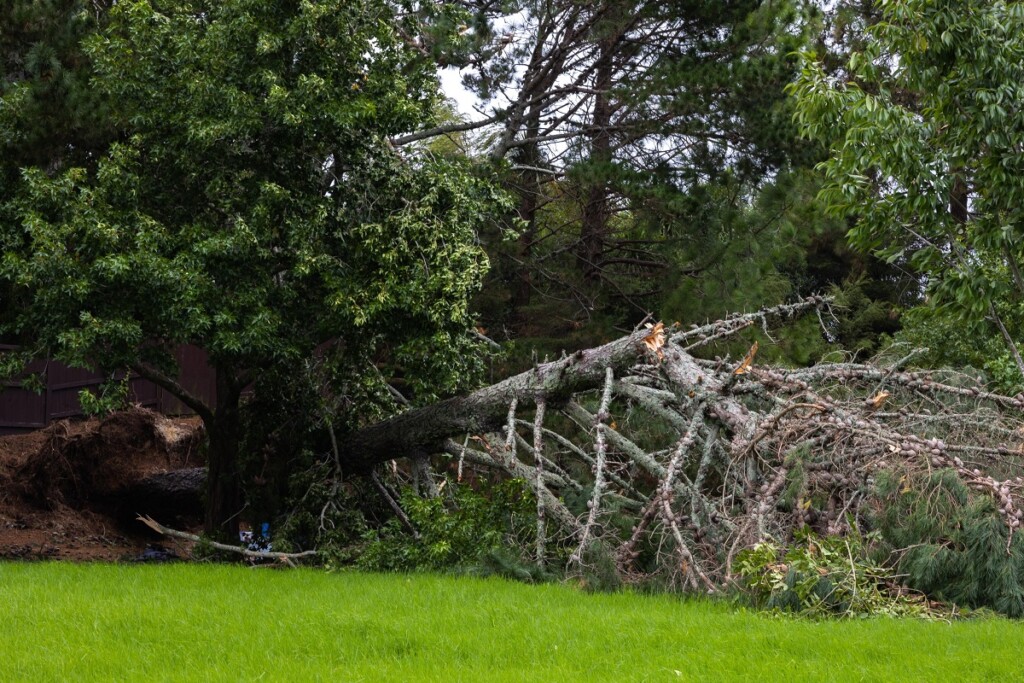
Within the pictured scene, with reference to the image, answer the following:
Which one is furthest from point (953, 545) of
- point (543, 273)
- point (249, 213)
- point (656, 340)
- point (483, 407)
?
point (543, 273)

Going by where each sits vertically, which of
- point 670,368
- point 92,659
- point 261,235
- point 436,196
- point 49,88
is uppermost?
point 49,88

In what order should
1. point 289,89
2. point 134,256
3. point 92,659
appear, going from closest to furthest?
1. point 92,659
2. point 134,256
3. point 289,89

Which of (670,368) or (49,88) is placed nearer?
(670,368)

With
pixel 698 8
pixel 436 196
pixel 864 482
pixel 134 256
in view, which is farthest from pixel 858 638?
pixel 698 8

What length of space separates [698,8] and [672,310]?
4549 millimetres

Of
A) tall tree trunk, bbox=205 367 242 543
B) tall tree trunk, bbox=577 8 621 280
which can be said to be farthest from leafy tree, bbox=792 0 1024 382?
tall tree trunk, bbox=205 367 242 543

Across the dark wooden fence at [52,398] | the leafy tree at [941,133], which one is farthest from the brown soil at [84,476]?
the leafy tree at [941,133]

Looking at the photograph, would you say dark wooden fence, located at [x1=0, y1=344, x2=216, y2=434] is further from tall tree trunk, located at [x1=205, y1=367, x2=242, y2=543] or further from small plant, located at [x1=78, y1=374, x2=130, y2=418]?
small plant, located at [x1=78, y1=374, x2=130, y2=418]

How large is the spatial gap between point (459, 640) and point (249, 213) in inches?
266

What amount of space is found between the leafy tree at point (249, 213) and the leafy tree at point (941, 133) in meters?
4.13

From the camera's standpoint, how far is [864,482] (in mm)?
8797

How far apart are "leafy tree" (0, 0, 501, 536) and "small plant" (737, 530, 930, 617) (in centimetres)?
465

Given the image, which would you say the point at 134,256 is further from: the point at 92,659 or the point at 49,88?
the point at 92,659

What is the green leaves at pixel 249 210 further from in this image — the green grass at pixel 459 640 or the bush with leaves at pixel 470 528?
the green grass at pixel 459 640
